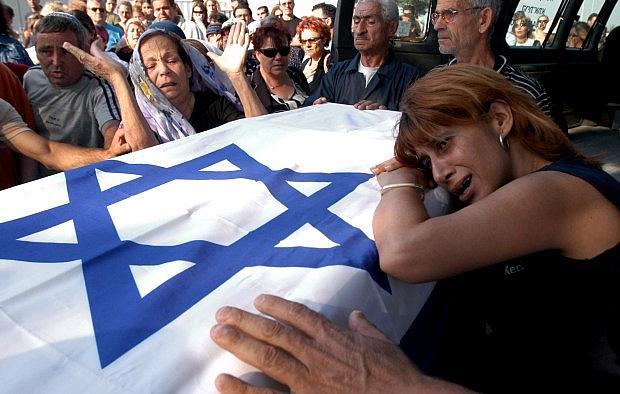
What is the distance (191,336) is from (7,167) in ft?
6.46

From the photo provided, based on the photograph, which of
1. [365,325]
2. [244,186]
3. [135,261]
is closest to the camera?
[365,325]

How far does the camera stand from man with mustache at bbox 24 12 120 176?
2551 millimetres

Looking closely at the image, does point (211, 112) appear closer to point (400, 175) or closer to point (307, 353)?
point (400, 175)

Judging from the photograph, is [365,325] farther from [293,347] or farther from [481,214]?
[481,214]

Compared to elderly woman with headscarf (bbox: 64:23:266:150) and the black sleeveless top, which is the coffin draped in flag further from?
elderly woman with headscarf (bbox: 64:23:266:150)

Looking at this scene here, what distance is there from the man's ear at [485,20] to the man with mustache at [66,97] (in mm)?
2067

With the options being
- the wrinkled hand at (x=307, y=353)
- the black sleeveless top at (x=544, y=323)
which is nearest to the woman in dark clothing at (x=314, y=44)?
the black sleeveless top at (x=544, y=323)

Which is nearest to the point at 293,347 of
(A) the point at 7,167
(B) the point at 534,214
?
(B) the point at 534,214

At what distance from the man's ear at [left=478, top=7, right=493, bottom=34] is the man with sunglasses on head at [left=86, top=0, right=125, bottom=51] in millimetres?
3977

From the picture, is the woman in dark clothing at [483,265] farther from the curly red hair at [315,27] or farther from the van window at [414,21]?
the van window at [414,21]

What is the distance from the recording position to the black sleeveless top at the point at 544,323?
119 centimetres

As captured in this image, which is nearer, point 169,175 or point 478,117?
point 478,117

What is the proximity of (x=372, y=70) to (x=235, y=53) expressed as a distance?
3.50 feet

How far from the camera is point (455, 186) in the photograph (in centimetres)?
138
